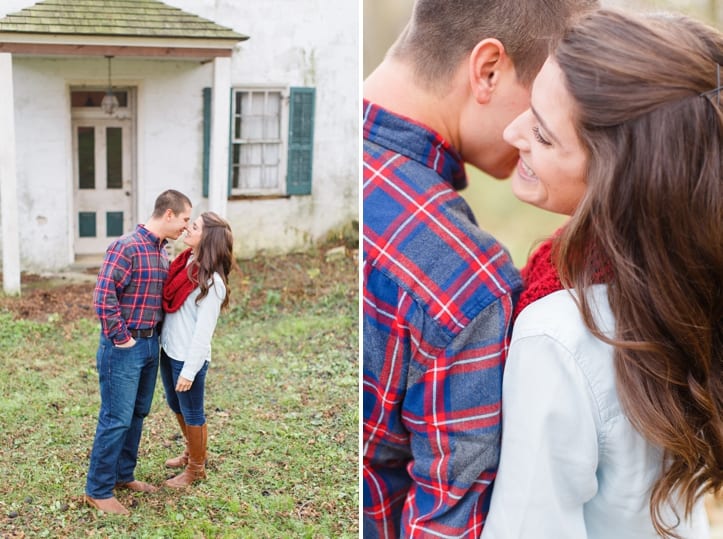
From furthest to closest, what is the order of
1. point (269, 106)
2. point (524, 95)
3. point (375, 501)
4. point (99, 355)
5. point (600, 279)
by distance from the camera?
point (269, 106), point (99, 355), point (375, 501), point (524, 95), point (600, 279)

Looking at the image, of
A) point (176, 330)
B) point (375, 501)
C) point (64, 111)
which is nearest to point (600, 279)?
point (375, 501)

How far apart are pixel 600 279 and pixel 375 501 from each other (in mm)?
580

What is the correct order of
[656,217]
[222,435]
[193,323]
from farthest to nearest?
[222,435]
[193,323]
[656,217]

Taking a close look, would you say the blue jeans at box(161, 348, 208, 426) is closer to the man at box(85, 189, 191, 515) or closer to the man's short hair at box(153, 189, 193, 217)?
the man at box(85, 189, 191, 515)

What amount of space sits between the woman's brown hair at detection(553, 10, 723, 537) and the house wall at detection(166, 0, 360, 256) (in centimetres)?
109

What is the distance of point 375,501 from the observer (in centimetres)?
141

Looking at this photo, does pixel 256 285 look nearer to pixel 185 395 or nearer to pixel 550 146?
pixel 185 395

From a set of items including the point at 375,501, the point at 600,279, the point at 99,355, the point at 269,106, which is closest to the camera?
the point at 600,279

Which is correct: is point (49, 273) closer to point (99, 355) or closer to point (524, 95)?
point (99, 355)

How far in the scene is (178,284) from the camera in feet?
6.27

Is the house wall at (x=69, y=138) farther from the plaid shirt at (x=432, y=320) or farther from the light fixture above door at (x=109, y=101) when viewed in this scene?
the plaid shirt at (x=432, y=320)

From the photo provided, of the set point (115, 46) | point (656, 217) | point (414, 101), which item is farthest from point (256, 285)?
point (656, 217)

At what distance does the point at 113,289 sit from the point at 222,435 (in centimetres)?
51

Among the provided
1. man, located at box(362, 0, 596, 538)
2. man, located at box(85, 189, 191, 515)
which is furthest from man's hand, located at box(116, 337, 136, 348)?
man, located at box(362, 0, 596, 538)
